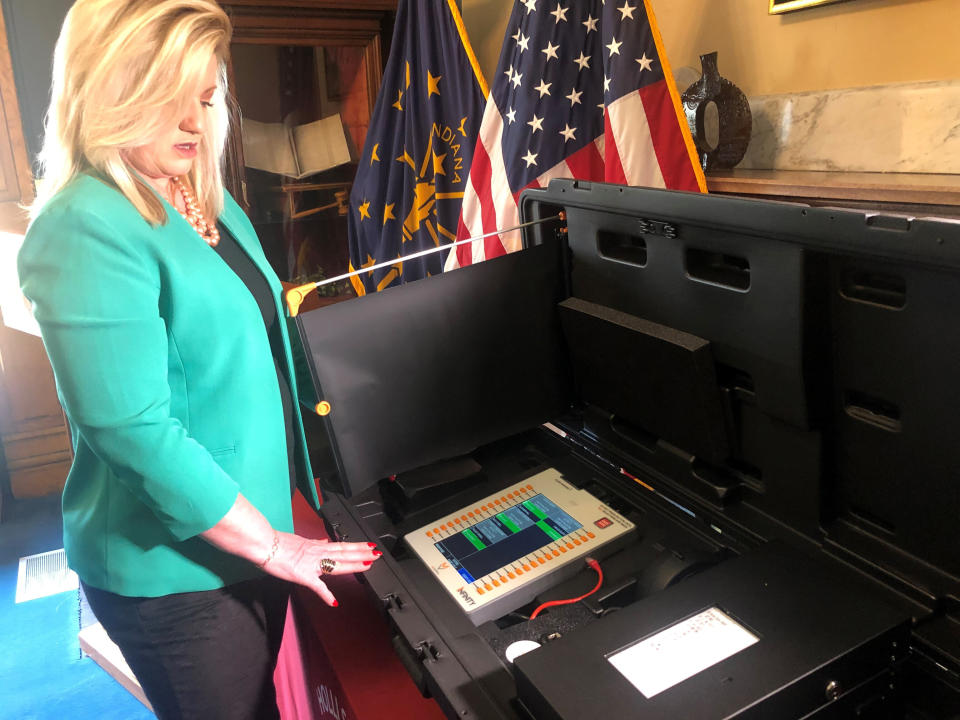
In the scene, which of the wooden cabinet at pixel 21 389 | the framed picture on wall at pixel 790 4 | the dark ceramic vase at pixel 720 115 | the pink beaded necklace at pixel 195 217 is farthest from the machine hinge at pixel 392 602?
the wooden cabinet at pixel 21 389

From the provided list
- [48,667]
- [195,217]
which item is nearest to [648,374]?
[195,217]

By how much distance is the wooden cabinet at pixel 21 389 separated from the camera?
253 centimetres

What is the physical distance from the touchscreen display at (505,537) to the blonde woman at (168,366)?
111 mm

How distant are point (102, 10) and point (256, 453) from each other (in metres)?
0.53

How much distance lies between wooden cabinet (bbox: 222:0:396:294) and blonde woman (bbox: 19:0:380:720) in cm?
150

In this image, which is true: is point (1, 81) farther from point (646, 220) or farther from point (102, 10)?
point (646, 220)

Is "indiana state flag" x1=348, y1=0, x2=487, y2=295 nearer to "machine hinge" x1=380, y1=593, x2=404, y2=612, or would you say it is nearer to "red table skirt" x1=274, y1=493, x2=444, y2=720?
"red table skirt" x1=274, y1=493, x2=444, y2=720

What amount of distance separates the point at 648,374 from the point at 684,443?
94 mm

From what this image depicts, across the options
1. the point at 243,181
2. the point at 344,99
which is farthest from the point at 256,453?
the point at 344,99

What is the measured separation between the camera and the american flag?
60.2 inches

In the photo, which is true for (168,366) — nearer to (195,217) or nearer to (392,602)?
(195,217)

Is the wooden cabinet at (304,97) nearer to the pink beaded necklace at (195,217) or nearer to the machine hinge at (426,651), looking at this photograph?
the pink beaded necklace at (195,217)

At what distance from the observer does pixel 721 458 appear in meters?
0.86

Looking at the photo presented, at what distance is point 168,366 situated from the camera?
0.87 metres
